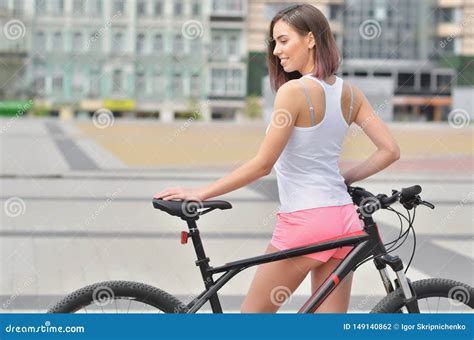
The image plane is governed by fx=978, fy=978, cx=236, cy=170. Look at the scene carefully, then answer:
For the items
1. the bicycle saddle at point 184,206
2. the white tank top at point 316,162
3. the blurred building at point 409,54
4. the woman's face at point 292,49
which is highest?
the woman's face at point 292,49

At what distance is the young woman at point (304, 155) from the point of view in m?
2.88

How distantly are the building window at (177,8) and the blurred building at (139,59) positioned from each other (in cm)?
9

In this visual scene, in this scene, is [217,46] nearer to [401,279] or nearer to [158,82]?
[158,82]

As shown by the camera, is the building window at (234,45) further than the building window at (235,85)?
No

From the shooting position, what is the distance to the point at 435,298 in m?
3.21

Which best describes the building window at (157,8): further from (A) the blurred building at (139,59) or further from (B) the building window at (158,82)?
(B) the building window at (158,82)

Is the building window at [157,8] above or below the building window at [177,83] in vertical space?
above

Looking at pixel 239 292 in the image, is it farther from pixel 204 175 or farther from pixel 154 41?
pixel 154 41

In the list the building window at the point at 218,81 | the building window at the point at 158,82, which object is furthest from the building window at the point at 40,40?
the building window at the point at 218,81

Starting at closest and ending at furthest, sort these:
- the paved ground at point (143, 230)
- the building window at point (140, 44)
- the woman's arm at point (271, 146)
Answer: the woman's arm at point (271, 146)
the paved ground at point (143, 230)
the building window at point (140, 44)

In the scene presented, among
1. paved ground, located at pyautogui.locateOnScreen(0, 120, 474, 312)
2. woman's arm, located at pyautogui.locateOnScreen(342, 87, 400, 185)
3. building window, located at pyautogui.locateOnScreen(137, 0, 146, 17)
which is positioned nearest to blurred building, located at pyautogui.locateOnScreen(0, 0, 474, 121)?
building window, located at pyautogui.locateOnScreen(137, 0, 146, 17)

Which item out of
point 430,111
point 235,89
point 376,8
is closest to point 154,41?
point 235,89

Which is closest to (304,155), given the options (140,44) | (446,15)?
(140,44)

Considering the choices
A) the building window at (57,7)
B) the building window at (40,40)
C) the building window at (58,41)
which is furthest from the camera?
the building window at (40,40)
